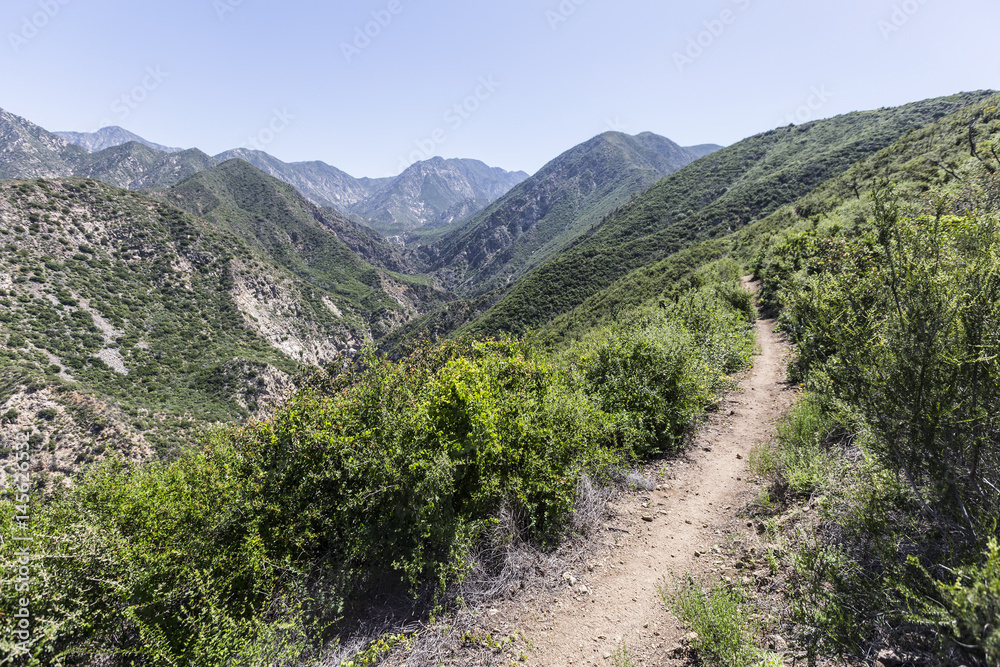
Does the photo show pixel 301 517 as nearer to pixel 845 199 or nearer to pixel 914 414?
pixel 914 414

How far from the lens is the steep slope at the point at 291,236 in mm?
152250

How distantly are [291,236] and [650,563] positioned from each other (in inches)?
8096

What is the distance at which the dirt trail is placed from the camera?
12.4 feet

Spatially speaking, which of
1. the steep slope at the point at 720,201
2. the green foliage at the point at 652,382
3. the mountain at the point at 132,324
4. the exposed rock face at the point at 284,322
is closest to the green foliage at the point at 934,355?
the green foliage at the point at 652,382

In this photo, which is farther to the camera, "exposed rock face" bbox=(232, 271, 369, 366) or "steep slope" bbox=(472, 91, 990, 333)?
"exposed rock face" bbox=(232, 271, 369, 366)

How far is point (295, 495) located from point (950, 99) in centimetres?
13887

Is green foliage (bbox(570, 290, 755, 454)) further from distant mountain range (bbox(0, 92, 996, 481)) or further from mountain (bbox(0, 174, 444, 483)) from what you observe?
distant mountain range (bbox(0, 92, 996, 481))

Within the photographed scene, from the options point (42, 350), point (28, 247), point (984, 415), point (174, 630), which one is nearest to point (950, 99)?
point (984, 415)

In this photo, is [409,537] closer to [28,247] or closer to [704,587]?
[704,587]

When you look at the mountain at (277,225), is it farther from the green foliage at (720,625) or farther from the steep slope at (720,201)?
the green foliage at (720,625)

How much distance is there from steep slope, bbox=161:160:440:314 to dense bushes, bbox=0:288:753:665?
145 metres

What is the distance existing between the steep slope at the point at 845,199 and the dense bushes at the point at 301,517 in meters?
8.29

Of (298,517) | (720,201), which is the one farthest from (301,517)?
(720,201)

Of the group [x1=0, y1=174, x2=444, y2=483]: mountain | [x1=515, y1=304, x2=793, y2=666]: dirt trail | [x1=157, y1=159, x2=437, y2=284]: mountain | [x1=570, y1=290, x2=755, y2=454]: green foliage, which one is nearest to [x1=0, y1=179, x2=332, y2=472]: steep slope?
[x1=0, y1=174, x2=444, y2=483]: mountain
